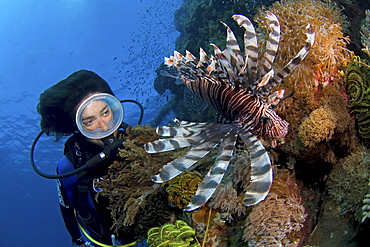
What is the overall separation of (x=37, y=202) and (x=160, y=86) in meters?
51.1

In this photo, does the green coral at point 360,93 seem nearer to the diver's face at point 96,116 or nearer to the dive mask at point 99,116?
the dive mask at point 99,116

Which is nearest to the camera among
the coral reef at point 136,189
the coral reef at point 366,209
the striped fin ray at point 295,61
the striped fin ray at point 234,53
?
the striped fin ray at point 295,61

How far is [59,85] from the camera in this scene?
3676mm

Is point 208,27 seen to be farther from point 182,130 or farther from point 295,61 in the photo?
point 295,61

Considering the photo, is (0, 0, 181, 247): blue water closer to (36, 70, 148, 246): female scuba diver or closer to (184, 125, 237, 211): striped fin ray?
(36, 70, 148, 246): female scuba diver

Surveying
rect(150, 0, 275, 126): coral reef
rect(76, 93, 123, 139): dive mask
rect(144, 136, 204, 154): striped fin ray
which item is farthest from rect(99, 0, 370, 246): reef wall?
rect(150, 0, 275, 126): coral reef

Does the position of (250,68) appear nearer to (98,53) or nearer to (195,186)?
(195,186)

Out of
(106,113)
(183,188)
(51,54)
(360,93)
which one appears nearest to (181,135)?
(183,188)

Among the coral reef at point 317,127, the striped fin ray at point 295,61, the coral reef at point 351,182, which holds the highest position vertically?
the striped fin ray at point 295,61

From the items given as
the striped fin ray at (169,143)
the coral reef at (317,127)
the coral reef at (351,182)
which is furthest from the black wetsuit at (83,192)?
the coral reef at (351,182)

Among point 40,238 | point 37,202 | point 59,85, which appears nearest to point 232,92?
point 59,85

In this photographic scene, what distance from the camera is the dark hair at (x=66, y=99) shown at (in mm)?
3627

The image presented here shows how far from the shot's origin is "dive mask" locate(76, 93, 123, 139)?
3518 mm

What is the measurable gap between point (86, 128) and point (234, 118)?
2.19 m
